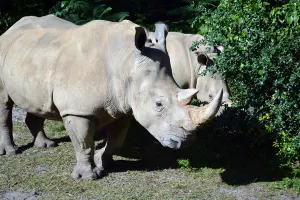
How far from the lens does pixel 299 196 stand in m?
5.97

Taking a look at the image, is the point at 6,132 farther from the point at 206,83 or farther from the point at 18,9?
the point at 18,9

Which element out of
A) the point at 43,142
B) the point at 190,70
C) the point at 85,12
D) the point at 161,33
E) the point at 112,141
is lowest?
the point at 43,142

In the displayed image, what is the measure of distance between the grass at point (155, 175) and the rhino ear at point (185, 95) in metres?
1.02

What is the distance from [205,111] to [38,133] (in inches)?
124

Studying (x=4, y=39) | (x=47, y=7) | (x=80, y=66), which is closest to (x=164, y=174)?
(x=80, y=66)

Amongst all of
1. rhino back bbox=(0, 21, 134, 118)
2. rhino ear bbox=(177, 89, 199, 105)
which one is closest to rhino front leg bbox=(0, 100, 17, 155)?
rhino back bbox=(0, 21, 134, 118)

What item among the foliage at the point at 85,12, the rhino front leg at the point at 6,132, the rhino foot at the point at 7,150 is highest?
the foliage at the point at 85,12

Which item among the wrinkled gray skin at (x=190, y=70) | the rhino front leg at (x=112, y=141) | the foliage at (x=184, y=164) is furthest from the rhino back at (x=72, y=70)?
the wrinkled gray skin at (x=190, y=70)

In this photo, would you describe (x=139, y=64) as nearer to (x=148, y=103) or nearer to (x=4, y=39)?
(x=148, y=103)

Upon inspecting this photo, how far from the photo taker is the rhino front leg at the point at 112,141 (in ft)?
22.4

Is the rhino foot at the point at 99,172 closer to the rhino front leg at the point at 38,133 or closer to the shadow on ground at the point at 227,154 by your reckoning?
the shadow on ground at the point at 227,154

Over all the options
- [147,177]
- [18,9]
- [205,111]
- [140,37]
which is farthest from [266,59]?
[18,9]

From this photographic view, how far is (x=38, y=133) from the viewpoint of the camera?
793 centimetres

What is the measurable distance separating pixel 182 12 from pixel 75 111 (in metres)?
5.45
